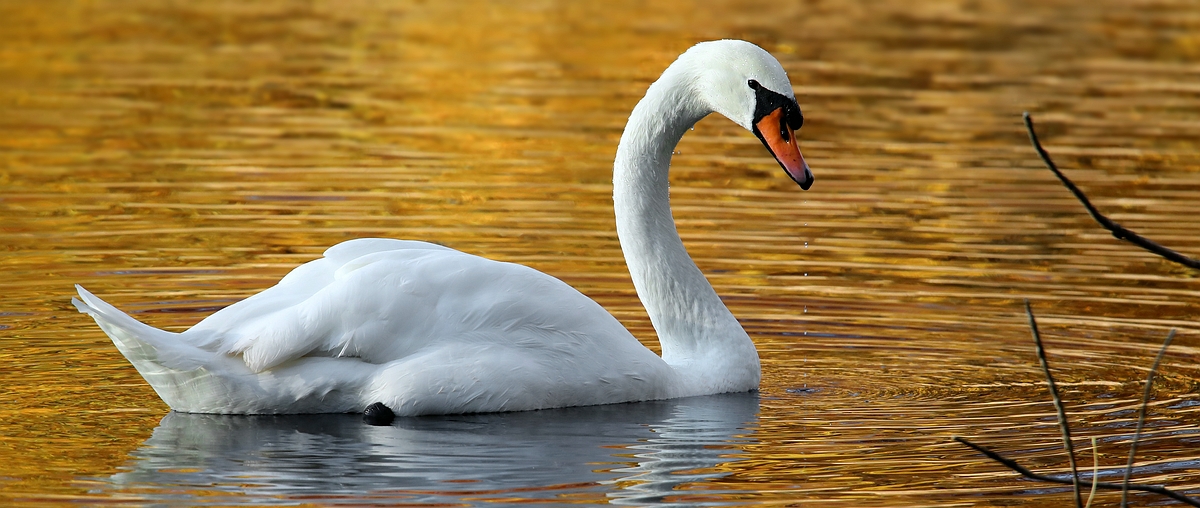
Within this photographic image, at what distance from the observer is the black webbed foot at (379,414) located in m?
7.12

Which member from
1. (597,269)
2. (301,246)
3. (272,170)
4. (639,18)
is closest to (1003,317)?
(597,269)

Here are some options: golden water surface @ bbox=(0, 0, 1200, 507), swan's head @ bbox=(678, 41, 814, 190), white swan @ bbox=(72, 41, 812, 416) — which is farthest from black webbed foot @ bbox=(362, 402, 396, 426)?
swan's head @ bbox=(678, 41, 814, 190)

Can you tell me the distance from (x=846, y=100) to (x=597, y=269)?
8.32 meters

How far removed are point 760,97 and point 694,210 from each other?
4.81 meters

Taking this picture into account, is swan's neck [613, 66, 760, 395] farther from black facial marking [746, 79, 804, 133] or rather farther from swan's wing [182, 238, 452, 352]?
swan's wing [182, 238, 452, 352]

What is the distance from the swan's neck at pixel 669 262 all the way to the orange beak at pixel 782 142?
1.32 feet

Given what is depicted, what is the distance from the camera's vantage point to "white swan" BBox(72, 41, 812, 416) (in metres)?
6.96

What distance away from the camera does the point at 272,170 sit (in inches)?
547

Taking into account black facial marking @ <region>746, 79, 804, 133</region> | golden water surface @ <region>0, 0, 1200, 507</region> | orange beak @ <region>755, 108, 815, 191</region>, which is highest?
black facial marking @ <region>746, 79, 804, 133</region>

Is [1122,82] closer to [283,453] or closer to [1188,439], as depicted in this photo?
[1188,439]

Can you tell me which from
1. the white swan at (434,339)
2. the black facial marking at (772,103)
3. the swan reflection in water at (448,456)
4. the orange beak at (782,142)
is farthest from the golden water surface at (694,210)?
the black facial marking at (772,103)

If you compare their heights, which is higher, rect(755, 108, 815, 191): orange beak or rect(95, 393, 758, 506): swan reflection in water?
rect(755, 108, 815, 191): orange beak

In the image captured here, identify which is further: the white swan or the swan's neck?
the swan's neck

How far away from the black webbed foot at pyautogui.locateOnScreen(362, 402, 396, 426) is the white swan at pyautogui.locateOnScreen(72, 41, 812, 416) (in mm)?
26
